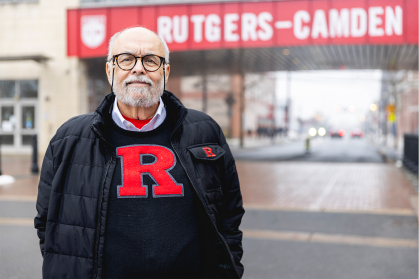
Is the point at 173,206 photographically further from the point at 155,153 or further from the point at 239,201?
the point at 239,201

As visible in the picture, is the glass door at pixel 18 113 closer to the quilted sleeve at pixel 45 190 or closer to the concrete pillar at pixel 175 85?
the concrete pillar at pixel 175 85

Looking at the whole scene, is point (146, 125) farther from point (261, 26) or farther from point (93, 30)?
point (93, 30)

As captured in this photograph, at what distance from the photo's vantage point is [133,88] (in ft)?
7.51

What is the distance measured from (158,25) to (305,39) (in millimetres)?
5557

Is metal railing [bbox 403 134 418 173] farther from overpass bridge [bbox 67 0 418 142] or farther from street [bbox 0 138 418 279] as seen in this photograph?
overpass bridge [bbox 67 0 418 142]

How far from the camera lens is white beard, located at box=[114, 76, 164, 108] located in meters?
2.28

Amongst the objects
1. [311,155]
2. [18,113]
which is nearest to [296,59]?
[311,155]

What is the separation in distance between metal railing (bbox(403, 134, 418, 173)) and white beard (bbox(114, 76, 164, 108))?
12.8 meters

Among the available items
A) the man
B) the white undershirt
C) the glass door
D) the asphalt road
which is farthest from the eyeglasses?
the glass door

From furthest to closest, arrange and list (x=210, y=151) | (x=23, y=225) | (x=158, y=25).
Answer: (x=158, y=25)
(x=23, y=225)
(x=210, y=151)

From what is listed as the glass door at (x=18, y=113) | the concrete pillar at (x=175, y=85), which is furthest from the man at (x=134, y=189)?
the concrete pillar at (x=175, y=85)

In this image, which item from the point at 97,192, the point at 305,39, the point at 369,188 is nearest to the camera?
the point at 97,192

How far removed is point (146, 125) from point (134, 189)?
1.16 feet

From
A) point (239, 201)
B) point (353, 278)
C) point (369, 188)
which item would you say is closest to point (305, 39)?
point (369, 188)
